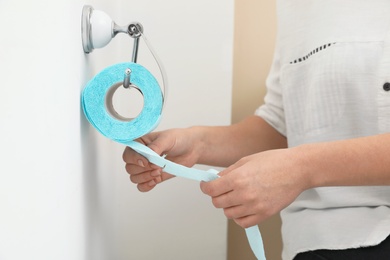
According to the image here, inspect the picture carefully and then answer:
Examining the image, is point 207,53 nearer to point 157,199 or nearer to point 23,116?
point 157,199

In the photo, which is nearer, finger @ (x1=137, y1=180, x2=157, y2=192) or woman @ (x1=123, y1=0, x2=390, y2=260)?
woman @ (x1=123, y1=0, x2=390, y2=260)

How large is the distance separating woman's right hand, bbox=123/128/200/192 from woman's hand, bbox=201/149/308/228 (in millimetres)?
120

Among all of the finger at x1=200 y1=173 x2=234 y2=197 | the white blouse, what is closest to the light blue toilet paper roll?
the finger at x1=200 y1=173 x2=234 y2=197

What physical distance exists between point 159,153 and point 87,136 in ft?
0.47

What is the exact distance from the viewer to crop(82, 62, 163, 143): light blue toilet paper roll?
2.37ft

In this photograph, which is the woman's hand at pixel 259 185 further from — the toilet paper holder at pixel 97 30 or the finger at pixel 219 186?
the toilet paper holder at pixel 97 30

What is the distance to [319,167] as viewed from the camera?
796mm

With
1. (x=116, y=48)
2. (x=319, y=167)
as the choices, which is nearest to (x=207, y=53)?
(x=116, y=48)

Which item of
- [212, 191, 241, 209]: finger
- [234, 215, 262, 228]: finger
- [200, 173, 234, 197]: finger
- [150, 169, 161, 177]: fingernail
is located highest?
[150, 169, 161, 177]: fingernail

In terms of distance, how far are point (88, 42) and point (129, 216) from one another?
0.59 m

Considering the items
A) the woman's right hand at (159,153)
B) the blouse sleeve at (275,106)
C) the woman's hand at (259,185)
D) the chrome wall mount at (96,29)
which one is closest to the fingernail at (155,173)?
the woman's right hand at (159,153)

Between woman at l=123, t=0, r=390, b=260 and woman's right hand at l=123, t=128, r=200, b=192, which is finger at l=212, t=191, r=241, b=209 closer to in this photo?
woman at l=123, t=0, r=390, b=260

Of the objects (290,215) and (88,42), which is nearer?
(88,42)

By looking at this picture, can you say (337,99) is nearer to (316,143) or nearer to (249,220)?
(316,143)
